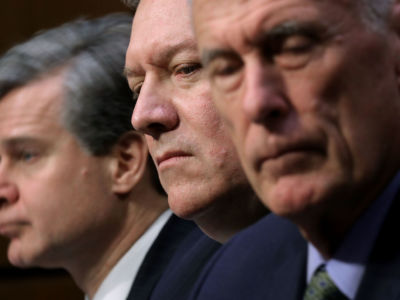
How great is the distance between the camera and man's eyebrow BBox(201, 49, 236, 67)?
98cm

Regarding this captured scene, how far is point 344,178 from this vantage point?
90 cm

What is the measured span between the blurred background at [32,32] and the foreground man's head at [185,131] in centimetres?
142

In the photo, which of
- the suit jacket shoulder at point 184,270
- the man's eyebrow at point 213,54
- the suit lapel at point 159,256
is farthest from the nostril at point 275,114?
the suit lapel at point 159,256

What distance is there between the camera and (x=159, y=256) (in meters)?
1.70

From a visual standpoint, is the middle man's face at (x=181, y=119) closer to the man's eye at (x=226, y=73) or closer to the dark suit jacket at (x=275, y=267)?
the dark suit jacket at (x=275, y=267)

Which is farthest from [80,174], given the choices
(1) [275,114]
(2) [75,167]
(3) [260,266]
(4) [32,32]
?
(4) [32,32]

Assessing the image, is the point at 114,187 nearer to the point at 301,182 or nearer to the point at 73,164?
the point at 73,164

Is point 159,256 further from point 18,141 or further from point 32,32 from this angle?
point 32,32

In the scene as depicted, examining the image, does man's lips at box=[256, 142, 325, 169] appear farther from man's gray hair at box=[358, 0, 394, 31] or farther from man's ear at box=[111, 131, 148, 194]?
man's ear at box=[111, 131, 148, 194]

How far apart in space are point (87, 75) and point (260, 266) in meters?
0.89

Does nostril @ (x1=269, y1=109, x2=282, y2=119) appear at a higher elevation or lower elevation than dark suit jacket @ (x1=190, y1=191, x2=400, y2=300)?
higher

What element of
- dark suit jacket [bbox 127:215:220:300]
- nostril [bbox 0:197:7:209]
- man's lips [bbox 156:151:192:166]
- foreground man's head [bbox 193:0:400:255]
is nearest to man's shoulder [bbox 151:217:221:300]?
dark suit jacket [bbox 127:215:220:300]

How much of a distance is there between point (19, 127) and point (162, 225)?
43 centimetres

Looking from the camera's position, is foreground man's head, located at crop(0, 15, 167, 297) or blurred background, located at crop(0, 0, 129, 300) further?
blurred background, located at crop(0, 0, 129, 300)
